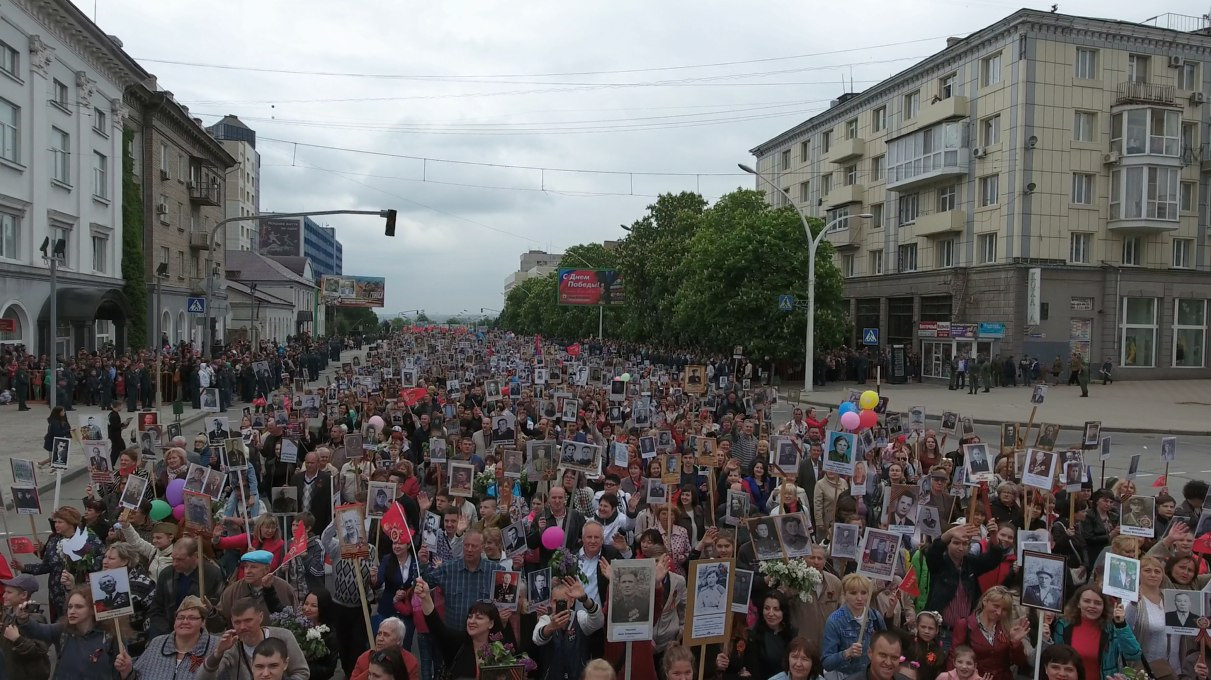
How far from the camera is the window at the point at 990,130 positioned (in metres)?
43.7

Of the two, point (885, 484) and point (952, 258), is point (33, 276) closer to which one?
point (885, 484)

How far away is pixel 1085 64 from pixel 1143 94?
3.21 m

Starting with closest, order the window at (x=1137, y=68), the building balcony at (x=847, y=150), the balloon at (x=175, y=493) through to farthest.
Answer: the balloon at (x=175, y=493)
the window at (x=1137, y=68)
the building balcony at (x=847, y=150)

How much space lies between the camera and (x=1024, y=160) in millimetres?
41906

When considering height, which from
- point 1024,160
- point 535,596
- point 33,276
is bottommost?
point 535,596

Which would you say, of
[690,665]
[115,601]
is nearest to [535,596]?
[690,665]

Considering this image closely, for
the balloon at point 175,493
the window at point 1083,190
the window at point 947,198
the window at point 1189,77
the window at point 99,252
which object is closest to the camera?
the balloon at point 175,493

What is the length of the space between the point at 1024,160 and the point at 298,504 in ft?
131

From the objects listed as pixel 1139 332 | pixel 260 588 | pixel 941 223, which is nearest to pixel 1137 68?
pixel 941 223

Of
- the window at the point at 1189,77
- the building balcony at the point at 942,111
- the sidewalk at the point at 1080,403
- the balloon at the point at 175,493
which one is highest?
the window at the point at 1189,77

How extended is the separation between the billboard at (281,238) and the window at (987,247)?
111 metres

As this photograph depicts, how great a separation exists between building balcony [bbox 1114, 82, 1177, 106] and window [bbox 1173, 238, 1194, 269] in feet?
22.1

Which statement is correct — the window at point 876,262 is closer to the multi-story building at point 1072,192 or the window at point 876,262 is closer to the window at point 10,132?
the multi-story building at point 1072,192

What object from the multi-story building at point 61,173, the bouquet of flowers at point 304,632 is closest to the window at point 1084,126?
the multi-story building at point 61,173
